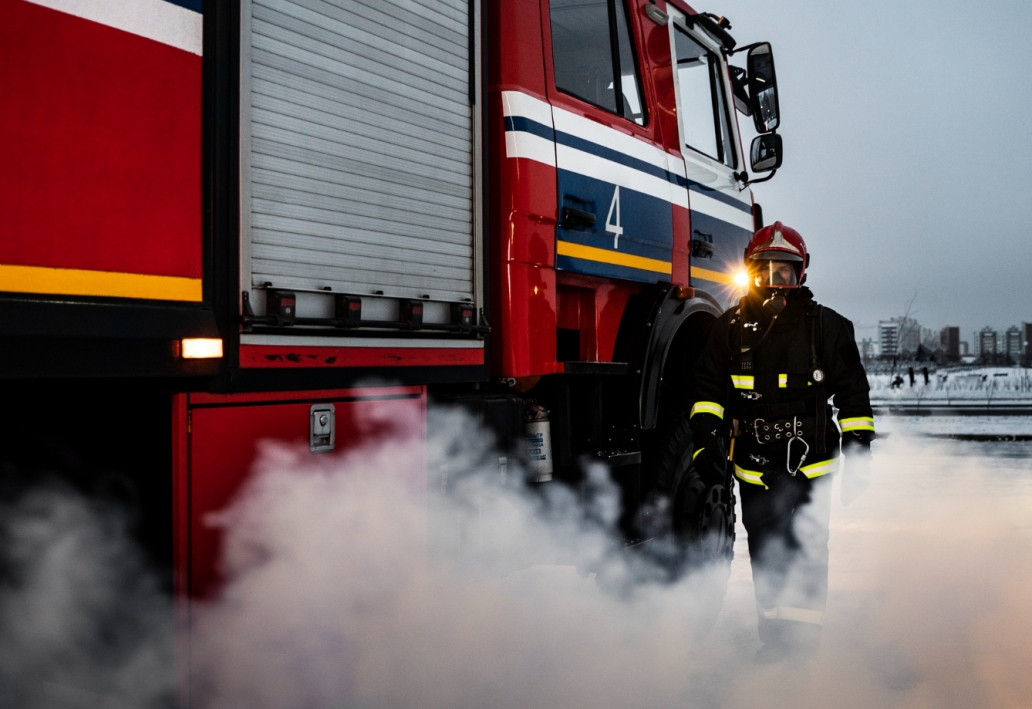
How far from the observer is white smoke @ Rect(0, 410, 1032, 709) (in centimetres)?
244

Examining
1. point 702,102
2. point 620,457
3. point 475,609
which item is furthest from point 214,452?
point 702,102

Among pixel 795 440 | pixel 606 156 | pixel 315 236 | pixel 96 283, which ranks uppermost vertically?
pixel 606 156

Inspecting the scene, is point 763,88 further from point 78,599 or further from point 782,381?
point 78,599

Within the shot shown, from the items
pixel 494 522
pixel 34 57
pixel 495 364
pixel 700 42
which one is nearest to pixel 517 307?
pixel 495 364

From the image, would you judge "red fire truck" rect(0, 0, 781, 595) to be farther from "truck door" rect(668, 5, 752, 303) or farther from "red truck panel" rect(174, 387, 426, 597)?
"truck door" rect(668, 5, 752, 303)

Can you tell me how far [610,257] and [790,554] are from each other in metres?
1.45

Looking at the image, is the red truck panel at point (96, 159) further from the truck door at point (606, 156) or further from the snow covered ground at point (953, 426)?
the snow covered ground at point (953, 426)

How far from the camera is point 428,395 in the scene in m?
3.21

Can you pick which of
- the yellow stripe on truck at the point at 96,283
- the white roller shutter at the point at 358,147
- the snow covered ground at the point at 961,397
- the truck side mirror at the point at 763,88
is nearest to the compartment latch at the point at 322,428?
the white roller shutter at the point at 358,147

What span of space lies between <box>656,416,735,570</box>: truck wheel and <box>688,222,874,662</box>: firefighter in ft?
1.55

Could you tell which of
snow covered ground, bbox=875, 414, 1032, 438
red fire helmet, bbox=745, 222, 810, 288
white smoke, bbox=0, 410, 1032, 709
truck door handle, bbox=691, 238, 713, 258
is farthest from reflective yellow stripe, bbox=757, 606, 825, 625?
snow covered ground, bbox=875, 414, 1032, 438

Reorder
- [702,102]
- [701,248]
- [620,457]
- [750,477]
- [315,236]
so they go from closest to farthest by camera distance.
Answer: [315,236]
[750,477]
[620,457]
[701,248]
[702,102]

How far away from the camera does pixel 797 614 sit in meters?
3.70

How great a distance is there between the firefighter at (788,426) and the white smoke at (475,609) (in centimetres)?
28
